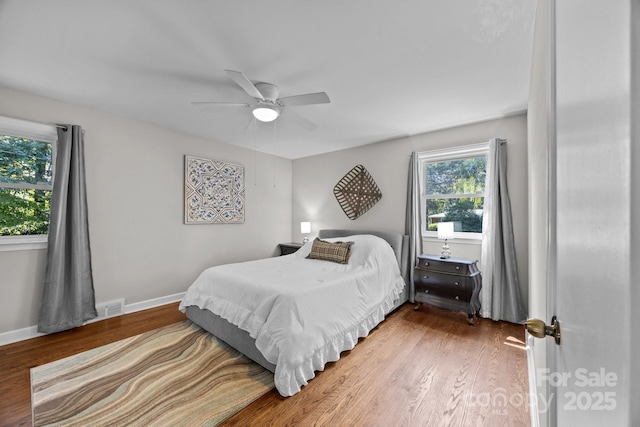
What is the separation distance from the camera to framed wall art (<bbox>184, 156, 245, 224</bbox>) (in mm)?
3855

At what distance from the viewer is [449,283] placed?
10.1 ft

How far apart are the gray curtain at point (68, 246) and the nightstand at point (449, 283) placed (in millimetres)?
3814

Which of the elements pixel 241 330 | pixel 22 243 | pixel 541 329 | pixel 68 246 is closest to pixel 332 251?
pixel 241 330

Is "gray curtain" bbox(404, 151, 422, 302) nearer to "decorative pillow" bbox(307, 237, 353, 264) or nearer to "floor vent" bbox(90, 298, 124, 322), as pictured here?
"decorative pillow" bbox(307, 237, 353, 264)

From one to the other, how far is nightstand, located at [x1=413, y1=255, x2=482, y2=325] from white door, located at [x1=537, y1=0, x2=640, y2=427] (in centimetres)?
251

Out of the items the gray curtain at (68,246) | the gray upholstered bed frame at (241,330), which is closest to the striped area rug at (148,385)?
the gray upholstered bed frame at (241,330)

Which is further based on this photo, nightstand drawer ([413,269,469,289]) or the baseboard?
nightstand drawer ([413,269,469,289])

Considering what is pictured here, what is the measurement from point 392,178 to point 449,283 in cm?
171

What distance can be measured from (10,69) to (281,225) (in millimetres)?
3862

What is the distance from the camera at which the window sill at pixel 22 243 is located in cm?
256

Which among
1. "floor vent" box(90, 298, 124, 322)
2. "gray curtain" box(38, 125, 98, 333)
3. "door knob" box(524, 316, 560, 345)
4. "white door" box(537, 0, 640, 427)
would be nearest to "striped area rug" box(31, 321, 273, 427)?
→ "gray curtain" box(38, 125, 98, 333)

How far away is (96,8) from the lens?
1.60 meters

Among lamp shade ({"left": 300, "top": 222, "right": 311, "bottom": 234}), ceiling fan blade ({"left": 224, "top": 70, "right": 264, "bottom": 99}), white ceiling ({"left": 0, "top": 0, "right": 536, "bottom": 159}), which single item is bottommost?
lamp shade ({"left": 300, "top": 222, "right": 311, "bottom": 234})

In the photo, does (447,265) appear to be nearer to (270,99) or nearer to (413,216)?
(413,216)
